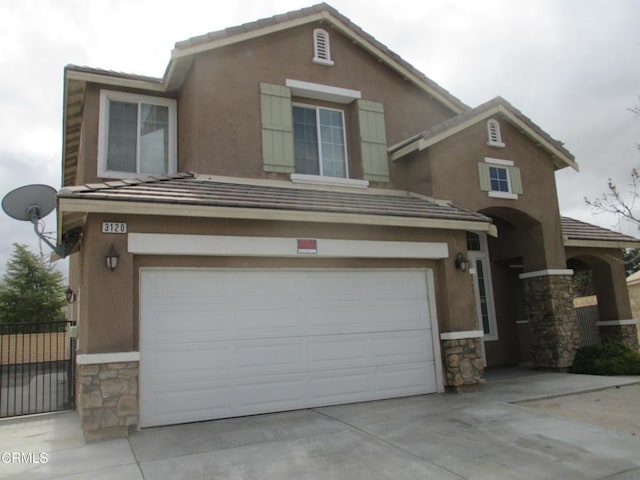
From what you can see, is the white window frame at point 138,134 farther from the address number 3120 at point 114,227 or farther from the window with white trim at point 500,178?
the window with white trim at point 500,178

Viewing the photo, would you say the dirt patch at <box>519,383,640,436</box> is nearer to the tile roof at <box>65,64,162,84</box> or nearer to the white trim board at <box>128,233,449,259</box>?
the white trim board at <box>128,233,449,259</box>

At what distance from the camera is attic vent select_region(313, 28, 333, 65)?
444 inches

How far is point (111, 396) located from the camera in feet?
23.0

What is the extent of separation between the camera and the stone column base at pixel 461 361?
964 cm

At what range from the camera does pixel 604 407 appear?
8.32 meters

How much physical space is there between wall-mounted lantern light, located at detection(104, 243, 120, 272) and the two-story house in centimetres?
2

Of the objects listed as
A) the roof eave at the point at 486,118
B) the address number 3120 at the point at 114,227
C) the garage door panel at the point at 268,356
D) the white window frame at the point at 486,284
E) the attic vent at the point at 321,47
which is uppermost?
the attic vent at the point at 321,47

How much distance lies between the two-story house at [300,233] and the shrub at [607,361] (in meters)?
0.35

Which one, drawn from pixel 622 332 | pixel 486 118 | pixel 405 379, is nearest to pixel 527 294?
pixel 622 332

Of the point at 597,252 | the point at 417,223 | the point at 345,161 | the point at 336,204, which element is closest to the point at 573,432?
the point at 417,223

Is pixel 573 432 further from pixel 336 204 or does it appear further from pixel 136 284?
pixel 136 284

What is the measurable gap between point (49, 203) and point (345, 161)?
6048 mm

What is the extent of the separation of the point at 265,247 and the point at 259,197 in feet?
3.01

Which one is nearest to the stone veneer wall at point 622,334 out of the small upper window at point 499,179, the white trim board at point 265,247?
the small upper window at point 499,179
